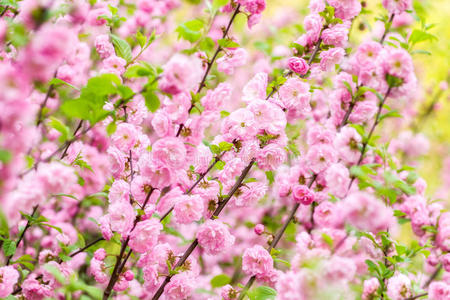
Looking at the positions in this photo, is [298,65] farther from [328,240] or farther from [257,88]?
[328,240]

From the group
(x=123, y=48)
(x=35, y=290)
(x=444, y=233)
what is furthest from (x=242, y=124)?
(x=444, y=233)

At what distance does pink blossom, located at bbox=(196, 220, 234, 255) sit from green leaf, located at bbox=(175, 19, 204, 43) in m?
0.77

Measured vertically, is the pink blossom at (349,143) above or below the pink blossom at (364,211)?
above

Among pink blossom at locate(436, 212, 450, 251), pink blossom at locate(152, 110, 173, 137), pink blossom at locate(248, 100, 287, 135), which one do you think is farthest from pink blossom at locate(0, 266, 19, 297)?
pink blossom at locate(436, 212, 450, 251)

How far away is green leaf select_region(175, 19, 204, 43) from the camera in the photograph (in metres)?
1.52

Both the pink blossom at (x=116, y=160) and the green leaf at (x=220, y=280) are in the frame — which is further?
the green leaf at (x=220, y=280)

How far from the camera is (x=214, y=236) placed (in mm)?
1714

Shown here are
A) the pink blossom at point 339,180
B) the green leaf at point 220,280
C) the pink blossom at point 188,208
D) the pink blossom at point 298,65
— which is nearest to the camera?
the pink blossom at point 339,180

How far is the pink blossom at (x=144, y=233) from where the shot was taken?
1.53 meters

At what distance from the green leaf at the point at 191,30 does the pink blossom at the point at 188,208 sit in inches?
24.9

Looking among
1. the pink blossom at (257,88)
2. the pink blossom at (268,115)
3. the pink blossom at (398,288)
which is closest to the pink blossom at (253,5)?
the pink blossom at (257,88)

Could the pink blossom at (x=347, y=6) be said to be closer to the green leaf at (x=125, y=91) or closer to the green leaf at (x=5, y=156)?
the green leaf at (x=125, y=91)

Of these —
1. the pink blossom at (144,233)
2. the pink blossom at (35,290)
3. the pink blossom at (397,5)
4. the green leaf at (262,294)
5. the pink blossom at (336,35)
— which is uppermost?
the pink blossom at (397,5)

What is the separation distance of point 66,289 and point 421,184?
88.4 inches
